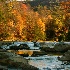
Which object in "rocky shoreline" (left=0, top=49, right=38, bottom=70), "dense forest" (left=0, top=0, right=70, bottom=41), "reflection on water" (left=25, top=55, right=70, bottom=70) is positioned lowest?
"dense forest" (left=0, top=0, right=70, bottom=41)

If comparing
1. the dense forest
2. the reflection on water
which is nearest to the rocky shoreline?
the reflection on water

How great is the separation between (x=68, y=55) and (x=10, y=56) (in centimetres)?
738

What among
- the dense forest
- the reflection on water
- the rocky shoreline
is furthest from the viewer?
the dense forest

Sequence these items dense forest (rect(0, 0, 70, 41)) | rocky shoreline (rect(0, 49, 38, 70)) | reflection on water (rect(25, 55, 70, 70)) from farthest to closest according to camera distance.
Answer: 1. dense forest (rect(0, 0, 70, 41))
2. reflection on water (rect(25, 55, 70, 70))
3. rocky shoreline (rect(0, 49, 38, 70))

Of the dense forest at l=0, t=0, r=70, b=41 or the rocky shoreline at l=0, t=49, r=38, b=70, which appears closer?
the rocky shoreline at l=0, t=49, r=38, b=70

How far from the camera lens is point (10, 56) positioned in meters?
26.7

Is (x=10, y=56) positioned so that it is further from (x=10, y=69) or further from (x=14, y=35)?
(x=14, y=35)

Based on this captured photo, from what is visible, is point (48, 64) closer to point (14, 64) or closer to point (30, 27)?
point (14, 64)

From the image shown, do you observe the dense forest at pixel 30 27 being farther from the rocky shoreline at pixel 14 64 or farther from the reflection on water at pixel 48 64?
the rocky shoreline at pixel 14 64

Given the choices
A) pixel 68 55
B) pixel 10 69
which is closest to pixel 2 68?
pixel 10 69

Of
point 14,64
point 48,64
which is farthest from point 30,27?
point 14,64

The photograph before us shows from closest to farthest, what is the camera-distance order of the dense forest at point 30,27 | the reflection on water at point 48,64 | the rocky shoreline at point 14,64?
the rocky shoreline at point 14,64, the reflection on water at point 48,64, the dense forest at point 30,27

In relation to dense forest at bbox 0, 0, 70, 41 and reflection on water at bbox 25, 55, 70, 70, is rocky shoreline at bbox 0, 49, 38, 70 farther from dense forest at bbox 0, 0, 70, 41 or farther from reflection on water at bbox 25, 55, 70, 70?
dense forest at bbox 0, 0, 70, 41

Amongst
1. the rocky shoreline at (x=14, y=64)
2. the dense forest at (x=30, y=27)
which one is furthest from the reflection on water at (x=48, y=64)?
the dense forest at (x=30, y=27)
